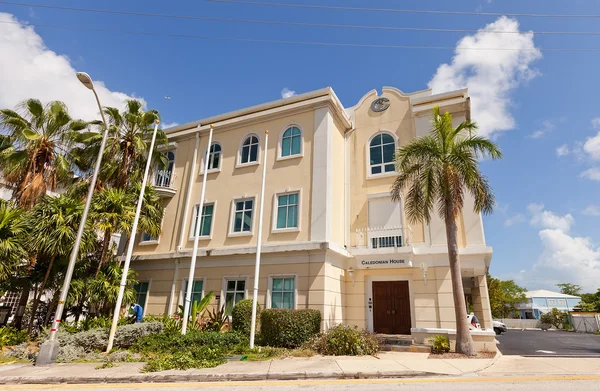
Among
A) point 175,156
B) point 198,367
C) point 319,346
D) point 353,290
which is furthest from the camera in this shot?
point 175,156

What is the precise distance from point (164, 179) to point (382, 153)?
12.6 metres

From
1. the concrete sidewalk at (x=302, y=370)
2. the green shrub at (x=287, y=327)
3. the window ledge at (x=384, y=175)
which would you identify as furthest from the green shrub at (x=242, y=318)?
the window ledge at (x=384, y=175)

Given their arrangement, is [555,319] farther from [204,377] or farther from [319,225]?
[204,377]

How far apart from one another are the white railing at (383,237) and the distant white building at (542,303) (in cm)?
5549

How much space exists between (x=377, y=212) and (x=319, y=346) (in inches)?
286

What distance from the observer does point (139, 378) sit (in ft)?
25.7

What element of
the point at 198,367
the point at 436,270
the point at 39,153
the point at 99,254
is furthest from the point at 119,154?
the point at 436,270

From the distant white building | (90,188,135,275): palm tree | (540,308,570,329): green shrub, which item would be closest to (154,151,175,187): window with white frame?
(90,188,135,275): palm tree

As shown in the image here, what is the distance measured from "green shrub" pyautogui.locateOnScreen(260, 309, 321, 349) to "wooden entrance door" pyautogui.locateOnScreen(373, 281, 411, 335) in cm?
397

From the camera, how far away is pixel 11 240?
41.0ft

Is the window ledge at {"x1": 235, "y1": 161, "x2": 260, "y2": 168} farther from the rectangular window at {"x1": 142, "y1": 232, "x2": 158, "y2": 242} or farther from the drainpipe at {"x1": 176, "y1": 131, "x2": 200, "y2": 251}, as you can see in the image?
the rectangular window at {"x1": 142, "y1": 232, "x2": 158, "y2": 242}

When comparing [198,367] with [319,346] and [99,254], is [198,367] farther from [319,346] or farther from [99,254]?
[99,254]

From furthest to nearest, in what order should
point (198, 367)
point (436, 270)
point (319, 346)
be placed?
point (436, 270) → point (319, 346) → point (198, 367)

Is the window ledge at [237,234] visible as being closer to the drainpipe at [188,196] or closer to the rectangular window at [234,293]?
the rectangular window at [234,293]
